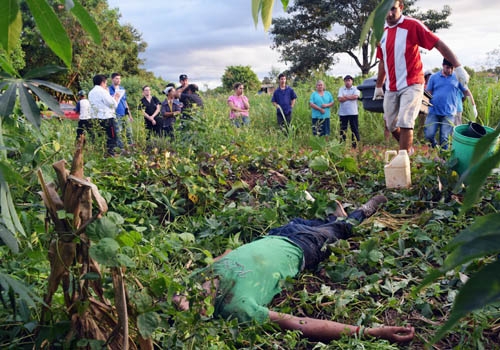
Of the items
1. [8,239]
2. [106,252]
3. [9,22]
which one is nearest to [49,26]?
[9,22]

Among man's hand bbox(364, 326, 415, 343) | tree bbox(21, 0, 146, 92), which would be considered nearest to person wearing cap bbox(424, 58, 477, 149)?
man's hand bbox(364, 326, 415, 343)

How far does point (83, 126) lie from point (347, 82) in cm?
401

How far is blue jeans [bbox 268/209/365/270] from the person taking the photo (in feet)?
9.66

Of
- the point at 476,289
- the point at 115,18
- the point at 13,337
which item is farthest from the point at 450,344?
the point at 115,18

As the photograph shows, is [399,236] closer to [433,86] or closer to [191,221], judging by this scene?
[191,221]

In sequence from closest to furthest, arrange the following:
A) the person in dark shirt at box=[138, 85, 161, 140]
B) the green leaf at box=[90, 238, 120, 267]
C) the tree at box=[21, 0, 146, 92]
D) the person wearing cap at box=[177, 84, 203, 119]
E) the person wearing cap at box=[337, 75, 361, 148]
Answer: the green leaf at box=[90, 238, 120, 267], the person wearing cap at box=[177, 84, 203, 119], the person in dark shirt at box=[138, 85, 161, 140], the person wearing cap at box=[337, 75, 361, 148], the tree at box=[21, 0, 146, 92]

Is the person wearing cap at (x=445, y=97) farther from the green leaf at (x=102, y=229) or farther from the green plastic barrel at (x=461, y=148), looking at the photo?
the green leaf at (x=102, y=229)

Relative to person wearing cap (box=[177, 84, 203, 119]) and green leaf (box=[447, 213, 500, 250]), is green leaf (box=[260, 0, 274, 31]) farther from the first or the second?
person wearing cap (box=[177, 84, 203, 119])

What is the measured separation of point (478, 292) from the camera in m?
0.42

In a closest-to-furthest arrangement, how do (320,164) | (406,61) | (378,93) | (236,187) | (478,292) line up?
(478,292)
(236,187)
(320,164)
(406,61)
(378,93)

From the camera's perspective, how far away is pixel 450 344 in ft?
6.93

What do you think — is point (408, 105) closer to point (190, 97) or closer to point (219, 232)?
point (219, 232)

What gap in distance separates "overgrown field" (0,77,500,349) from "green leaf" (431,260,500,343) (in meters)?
0.69

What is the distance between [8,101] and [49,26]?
0.30 meters
